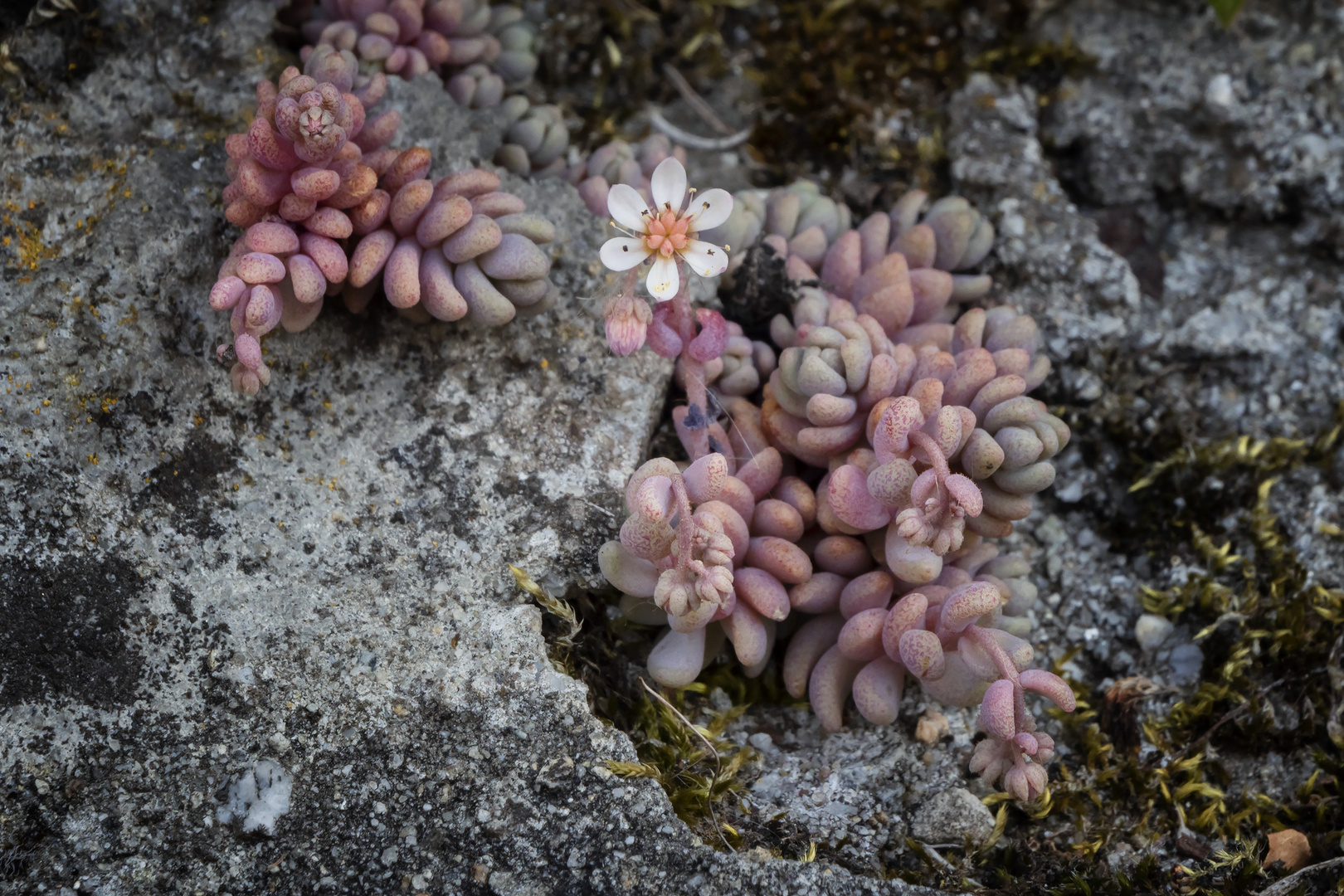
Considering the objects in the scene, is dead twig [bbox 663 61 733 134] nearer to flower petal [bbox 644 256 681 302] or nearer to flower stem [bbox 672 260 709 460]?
flower stem [bbox 672 260 709 460]

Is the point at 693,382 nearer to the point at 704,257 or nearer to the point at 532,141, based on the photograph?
the point at 704,257

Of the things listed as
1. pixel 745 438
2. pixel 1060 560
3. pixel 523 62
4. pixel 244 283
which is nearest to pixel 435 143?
pixel 523 62

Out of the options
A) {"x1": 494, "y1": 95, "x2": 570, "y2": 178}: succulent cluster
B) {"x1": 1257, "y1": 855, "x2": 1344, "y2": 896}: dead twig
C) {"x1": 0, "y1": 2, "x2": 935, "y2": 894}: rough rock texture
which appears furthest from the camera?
{"x1": 494, "y1": 95, "x2": 570, "y2": 178}: succulent cluster

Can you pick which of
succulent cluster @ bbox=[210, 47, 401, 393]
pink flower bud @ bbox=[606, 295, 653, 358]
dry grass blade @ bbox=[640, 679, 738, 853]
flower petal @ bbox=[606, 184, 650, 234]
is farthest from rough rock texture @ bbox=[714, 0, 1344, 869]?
succulent cluster @ bbox=[210, 47, 401, 393]

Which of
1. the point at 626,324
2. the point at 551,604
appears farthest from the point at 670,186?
the point at 551,604

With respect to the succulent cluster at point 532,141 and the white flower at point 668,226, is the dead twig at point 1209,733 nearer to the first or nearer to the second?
the white flower at point 668,226

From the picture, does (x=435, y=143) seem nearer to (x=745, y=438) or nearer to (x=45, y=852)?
(x=745, y=438)
